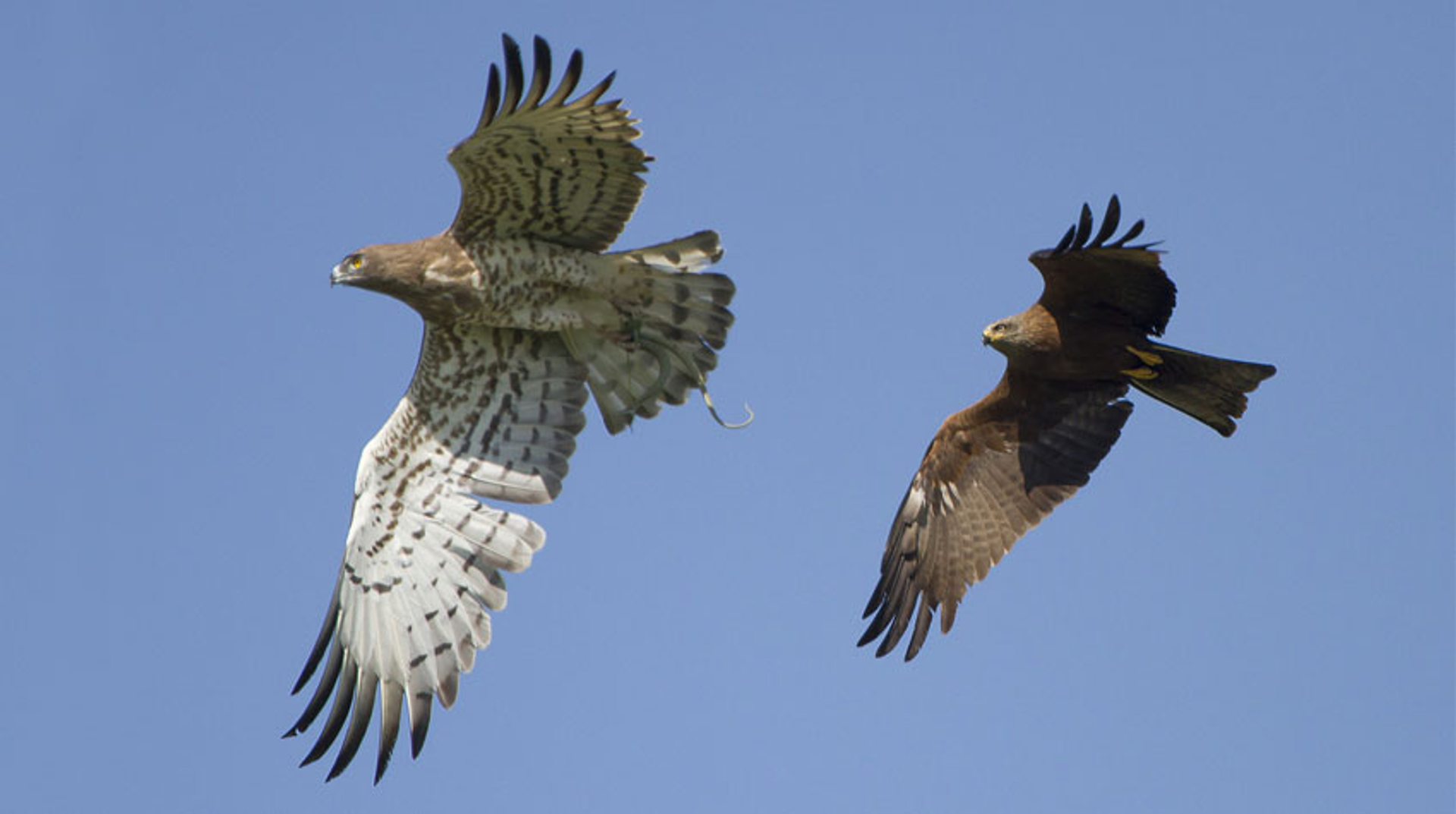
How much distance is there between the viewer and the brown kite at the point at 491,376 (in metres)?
9.30

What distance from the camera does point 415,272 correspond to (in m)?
9.37

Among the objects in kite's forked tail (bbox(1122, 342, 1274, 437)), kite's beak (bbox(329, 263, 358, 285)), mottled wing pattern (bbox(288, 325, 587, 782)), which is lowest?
mottled wing pattern (bbox(288, 325, 587, 782))

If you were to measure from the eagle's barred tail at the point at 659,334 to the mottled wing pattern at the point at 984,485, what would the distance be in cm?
156

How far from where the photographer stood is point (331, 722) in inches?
374

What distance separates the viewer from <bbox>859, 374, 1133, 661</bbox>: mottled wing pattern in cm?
1051

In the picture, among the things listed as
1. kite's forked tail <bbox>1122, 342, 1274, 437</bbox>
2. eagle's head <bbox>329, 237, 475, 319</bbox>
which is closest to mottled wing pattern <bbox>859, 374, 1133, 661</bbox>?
kite's forked tail <bbox>1122, 342, 1274, 437</bbox>

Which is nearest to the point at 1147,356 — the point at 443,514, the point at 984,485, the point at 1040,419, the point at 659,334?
the point at 1040,419

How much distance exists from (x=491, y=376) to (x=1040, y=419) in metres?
3.18

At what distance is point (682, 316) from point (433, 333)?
1.36 metres

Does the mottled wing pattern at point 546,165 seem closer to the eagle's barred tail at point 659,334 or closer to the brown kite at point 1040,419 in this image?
the eagle's barred tail at point 659,334

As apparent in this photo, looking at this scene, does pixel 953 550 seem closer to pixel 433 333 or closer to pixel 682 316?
pixel 682 316

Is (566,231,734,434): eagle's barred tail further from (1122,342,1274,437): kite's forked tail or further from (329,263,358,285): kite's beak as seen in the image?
(1122,342,1274,437): kite's forked tail

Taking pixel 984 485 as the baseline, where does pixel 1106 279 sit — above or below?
above

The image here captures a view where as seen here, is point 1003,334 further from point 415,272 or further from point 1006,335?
point 415,272
